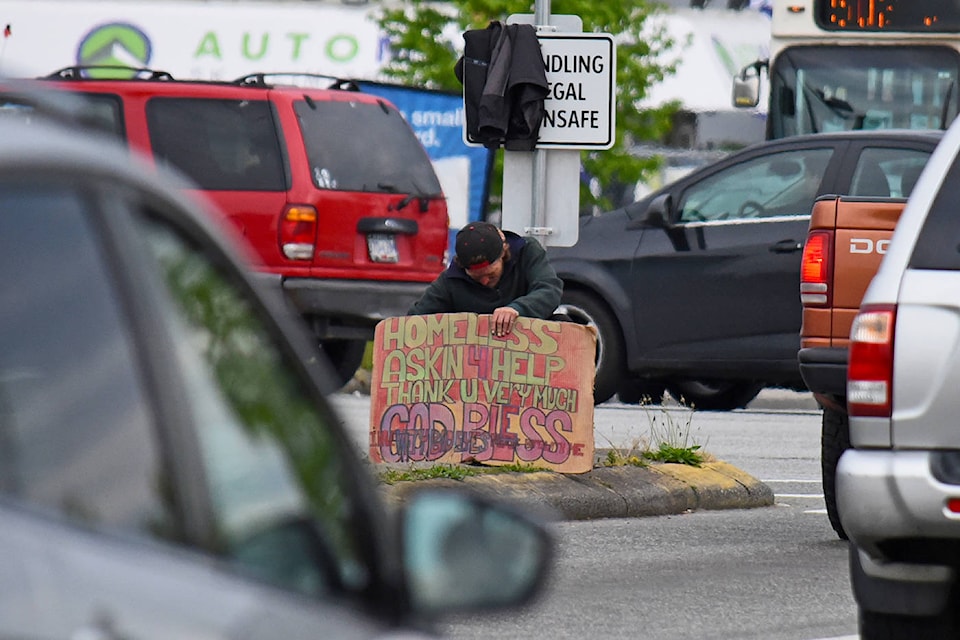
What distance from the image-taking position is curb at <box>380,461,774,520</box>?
A: 866cm

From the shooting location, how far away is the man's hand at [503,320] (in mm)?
9039

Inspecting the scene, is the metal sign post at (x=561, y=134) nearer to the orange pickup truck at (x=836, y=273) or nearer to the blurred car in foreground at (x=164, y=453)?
the orange pickup truck at (x=836, y=273)

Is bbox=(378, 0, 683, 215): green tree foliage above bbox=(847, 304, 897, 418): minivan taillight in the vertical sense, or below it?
above

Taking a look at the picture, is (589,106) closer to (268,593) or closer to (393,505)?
(393,505)

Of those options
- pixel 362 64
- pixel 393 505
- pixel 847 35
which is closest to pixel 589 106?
pixel 393 505

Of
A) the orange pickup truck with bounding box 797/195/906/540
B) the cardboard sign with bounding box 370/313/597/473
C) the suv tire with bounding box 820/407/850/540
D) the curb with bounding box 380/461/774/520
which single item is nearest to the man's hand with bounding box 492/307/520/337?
the cardboard sign with bounding box 370/313/597/473

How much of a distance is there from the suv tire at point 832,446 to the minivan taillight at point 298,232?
5196mm

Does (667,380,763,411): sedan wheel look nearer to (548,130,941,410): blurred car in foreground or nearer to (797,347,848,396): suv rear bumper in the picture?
(548,130,941,410): blurred car in foreground

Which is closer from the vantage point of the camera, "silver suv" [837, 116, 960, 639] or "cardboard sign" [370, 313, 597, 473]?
"silver suv" [837, 116, 960, 639]

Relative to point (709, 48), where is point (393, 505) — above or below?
below

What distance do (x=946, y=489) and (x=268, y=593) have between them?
332cm

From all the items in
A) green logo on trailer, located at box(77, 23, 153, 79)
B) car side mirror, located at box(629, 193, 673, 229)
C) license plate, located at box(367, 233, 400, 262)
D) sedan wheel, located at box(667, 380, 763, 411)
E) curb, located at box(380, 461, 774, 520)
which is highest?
green logo on trailer, located at box(77, 23, 153, 79)

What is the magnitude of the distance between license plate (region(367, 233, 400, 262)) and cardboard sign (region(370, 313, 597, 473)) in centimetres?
384

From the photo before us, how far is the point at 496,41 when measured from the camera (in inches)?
386
